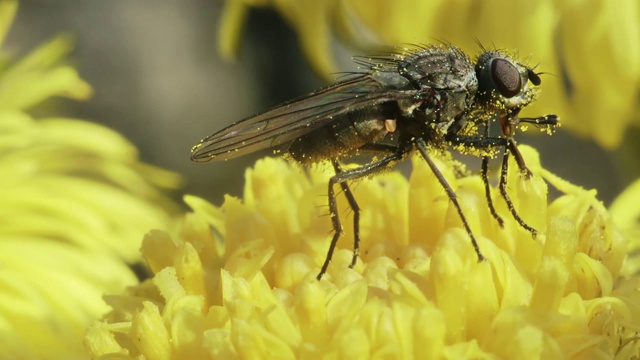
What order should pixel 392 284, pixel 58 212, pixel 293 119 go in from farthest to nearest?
pixel 58 212 → pixel 293 119 → pixel 392 284

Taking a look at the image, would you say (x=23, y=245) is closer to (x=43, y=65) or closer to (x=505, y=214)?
(x=43, y=65)

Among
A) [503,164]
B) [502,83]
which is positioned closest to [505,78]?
[502,83]

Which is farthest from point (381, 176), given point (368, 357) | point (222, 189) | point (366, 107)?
point (222, 189)

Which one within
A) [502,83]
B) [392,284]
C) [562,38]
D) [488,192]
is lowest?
[392,284]

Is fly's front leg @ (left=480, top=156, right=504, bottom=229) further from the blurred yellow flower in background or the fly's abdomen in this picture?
the blurred yellow flower in background

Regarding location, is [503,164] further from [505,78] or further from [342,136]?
[342,136]

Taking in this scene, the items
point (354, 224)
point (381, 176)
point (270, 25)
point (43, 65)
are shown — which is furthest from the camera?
point (270, 25)

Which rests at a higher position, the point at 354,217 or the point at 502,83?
the point at 502,83
